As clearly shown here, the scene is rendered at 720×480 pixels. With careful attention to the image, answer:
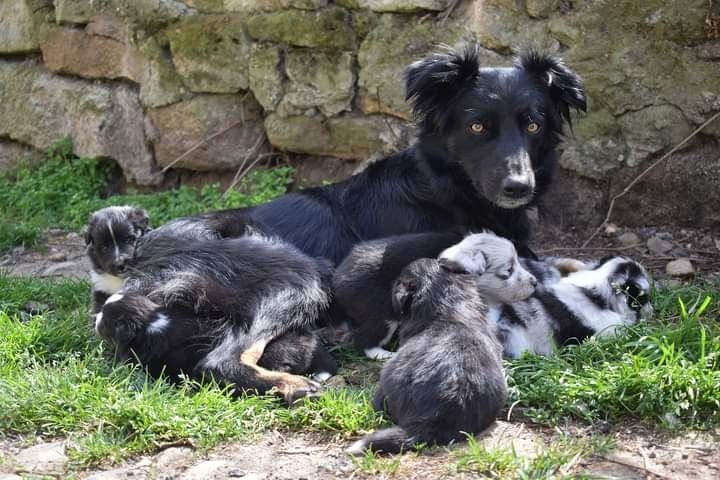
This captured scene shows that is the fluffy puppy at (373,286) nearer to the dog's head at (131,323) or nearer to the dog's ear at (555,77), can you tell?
the dog's head at (131,323)

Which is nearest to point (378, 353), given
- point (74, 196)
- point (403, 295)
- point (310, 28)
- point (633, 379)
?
point (403, 295)

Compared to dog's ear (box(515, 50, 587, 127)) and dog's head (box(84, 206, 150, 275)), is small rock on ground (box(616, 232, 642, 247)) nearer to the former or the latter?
dog's ear (box(515, 50, 587, 127))

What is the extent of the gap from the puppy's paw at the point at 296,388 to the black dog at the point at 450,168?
105cm

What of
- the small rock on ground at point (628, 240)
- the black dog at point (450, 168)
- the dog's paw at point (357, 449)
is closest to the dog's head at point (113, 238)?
the black dog at point (450, 168)

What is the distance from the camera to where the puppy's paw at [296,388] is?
415cm

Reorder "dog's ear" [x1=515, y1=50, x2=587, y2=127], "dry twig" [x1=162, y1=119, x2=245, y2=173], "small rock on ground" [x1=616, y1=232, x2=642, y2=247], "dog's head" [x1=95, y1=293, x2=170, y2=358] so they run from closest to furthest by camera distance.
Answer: "dog's head" [x1=95, y1=293, x2=170, y2=358]
"dog's ear" [x1=515, y1=50, x2=587, y2=127]
"small rock on ground" [x1=616, y1=232, x2=642, y2=247]
"dry twig" [x1=162, y1=119, x2=245, y2=173]

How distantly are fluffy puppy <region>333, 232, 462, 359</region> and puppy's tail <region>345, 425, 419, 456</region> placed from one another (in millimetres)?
1038

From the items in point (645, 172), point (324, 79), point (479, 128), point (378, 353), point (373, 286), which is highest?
point (324, 79)

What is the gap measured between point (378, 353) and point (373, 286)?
354 mm

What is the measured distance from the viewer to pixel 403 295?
14.4 ft

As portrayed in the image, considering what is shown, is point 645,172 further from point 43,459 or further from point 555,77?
point 43,459

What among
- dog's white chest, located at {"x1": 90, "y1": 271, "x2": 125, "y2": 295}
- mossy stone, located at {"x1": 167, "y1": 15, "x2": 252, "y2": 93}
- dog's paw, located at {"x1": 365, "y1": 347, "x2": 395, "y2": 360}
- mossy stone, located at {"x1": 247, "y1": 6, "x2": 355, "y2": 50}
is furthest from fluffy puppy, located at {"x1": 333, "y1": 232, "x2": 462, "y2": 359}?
mossy stone, located at {"x1": 167, "y1": 15, "x2": 252, "y2": 93}

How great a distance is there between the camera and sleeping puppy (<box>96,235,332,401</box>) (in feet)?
14.1

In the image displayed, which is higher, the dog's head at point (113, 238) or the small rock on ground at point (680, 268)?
the dog's head at point (113, 238)
